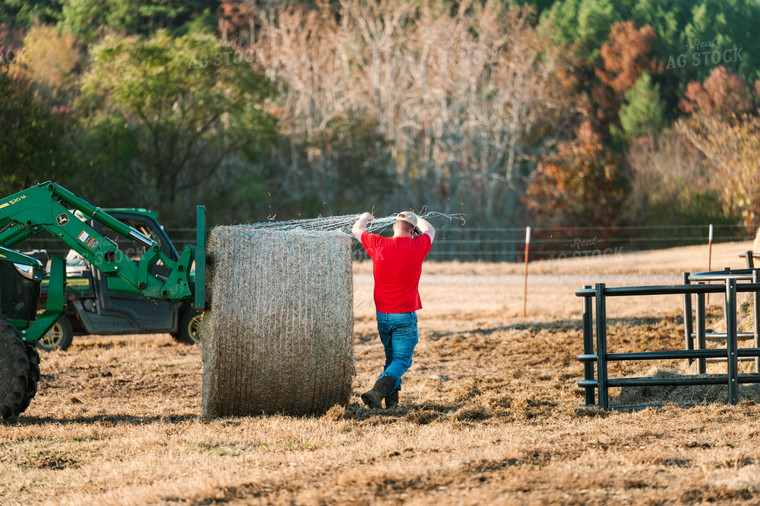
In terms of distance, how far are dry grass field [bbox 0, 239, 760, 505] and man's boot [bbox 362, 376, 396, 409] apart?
0.48 feet

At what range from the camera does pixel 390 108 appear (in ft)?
141

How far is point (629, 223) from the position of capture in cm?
3878

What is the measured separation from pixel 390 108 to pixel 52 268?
3522 cm

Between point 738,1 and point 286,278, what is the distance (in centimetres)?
5223

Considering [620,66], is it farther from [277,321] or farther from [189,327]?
[277,321]

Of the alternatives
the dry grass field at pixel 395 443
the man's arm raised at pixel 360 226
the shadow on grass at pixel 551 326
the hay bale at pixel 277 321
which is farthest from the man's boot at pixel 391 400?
the shadow on grass at pixel 551 326

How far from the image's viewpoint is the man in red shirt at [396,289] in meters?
8.12

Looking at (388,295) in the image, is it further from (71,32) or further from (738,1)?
(738,1)

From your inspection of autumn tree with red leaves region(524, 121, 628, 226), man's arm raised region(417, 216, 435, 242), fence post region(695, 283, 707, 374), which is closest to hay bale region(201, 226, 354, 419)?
man's arm raised region(417, 216, 435, 242)

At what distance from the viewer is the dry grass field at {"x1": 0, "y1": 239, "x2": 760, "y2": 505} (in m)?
5.07

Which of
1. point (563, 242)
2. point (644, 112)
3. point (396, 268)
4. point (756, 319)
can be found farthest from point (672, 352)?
point (644, 112)

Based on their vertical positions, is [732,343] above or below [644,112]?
below

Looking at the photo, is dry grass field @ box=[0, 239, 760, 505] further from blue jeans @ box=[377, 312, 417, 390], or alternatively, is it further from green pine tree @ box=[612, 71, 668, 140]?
green pine tree @ box=[612, 71, 668, 140]

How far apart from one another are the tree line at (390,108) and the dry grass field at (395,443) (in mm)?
14774
